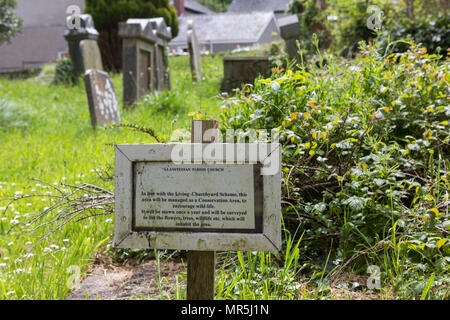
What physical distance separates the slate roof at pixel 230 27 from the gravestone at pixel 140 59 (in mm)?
18982

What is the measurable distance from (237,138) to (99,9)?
1217 centimetres

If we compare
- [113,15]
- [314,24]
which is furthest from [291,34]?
[113,15]

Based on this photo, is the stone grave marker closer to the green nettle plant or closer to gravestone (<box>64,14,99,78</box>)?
gravestone (<box>64,14,99,78</box>)

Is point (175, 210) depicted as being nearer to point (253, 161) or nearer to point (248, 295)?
point (253, 161)

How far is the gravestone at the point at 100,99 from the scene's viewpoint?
5.87m

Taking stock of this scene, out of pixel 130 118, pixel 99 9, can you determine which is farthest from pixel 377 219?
pixel 99 9

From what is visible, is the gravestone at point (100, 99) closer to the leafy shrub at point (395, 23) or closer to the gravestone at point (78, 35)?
→ the leafy shrub at point (395, 23)

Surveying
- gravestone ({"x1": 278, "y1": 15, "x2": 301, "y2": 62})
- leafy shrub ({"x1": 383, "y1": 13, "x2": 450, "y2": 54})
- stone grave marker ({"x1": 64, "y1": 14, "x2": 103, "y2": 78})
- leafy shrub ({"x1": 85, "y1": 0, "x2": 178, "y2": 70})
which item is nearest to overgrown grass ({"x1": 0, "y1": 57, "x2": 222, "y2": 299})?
stone grave marker ({"x1": 64, "y1": 14, "x2": 103, "y2": 78})

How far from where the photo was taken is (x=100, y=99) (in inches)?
235

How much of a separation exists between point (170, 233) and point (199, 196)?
18cm

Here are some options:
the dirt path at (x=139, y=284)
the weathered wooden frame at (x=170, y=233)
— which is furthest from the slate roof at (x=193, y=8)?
the weathered wooden frame at (x=170, y=233)

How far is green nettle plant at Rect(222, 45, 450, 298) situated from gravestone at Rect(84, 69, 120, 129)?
9.99ft

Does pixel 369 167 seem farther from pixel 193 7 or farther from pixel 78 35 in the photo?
pixel 193 7

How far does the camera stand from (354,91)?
127 inches
